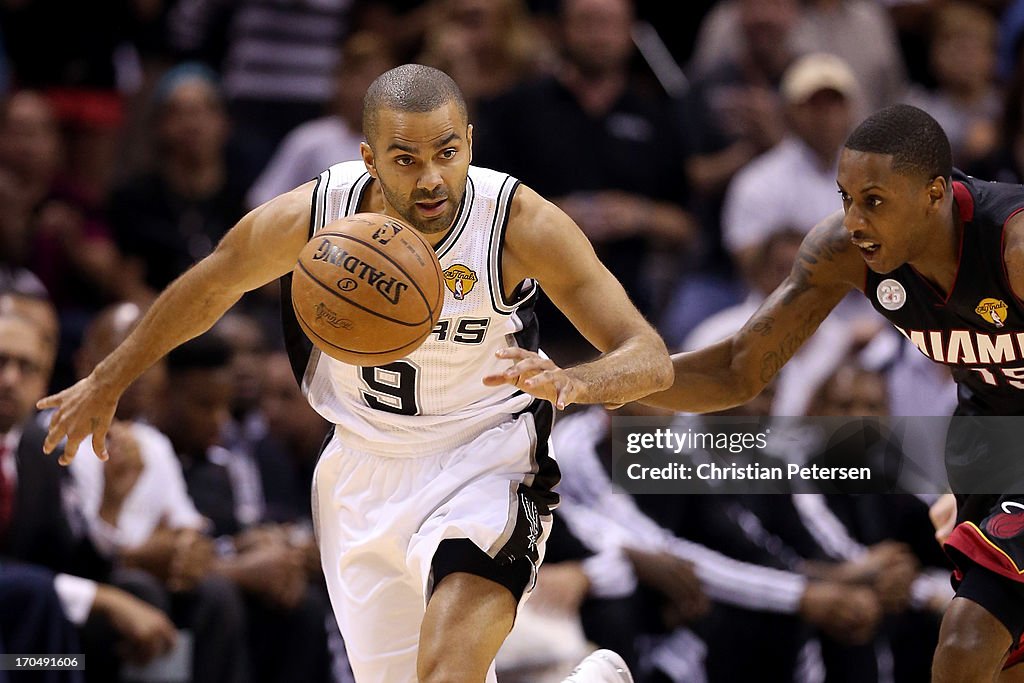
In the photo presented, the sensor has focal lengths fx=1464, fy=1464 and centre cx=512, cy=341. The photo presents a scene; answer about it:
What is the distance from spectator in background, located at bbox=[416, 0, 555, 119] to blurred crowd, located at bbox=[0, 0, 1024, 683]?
0.03 metres

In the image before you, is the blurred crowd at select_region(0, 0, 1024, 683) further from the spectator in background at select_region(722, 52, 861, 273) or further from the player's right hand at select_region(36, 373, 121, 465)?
the player's right hand at select_region(36, 373, 121, 465)

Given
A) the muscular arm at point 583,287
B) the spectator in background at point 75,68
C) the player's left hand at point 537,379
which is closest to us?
the player's left hand at point 537,379

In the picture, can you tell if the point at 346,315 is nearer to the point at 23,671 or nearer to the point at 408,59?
the point at 23,671

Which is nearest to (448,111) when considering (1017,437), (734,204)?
(1017,437)

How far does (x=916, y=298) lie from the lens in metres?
5.10

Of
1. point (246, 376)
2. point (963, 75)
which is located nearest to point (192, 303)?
point (246, 376)

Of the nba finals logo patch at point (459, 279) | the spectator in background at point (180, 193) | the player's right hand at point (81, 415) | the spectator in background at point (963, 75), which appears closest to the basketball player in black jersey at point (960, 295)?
the nba finals logo patch at point (459, 279)

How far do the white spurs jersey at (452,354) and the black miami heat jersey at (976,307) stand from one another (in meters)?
1.32

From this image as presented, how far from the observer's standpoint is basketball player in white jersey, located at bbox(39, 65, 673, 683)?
15.0ft

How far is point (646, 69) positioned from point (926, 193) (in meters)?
6.04

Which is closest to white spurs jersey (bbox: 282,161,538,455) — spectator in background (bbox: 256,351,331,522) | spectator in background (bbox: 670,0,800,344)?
spectator in background (bbox: 256,351,331,522)

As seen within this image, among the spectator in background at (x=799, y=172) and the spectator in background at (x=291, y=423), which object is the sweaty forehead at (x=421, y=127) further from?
the spectator in background at (x=799, y=172)

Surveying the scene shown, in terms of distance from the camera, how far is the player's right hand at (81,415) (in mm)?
4953

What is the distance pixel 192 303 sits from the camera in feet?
16.4
